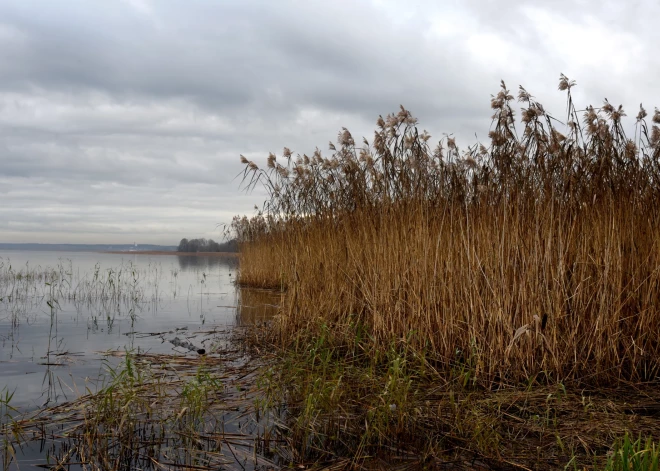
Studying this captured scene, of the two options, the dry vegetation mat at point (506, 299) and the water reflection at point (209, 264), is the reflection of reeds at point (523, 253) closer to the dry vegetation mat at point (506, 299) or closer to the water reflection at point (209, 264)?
the dry vegetation mat at point (506, 299)

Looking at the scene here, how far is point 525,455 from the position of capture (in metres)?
3.06

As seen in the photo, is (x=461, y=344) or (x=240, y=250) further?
(x=240, y=250)

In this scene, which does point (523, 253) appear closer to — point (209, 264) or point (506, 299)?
point (506, 299)

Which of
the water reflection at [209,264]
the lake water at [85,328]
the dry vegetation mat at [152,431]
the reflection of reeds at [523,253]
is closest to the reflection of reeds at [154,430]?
the dry vegetation mat at [152,431]

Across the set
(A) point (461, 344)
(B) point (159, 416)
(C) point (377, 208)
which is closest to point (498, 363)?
(A) point (461, 344)

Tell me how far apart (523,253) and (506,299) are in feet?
1.45

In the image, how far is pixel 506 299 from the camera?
427 centimetres

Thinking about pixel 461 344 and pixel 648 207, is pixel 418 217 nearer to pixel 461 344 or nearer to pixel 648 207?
pixel 461 344

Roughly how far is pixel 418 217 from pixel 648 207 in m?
2.21

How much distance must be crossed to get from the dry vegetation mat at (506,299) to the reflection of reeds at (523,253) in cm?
2

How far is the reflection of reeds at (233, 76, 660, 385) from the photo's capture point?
4250 mm

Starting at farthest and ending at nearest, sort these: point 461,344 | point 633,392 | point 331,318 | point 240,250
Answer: point 240,250, point 331,318, point 461,344, point 633,392

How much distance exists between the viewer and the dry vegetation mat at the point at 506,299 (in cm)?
365

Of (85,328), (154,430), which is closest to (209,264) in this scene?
(85,328)
